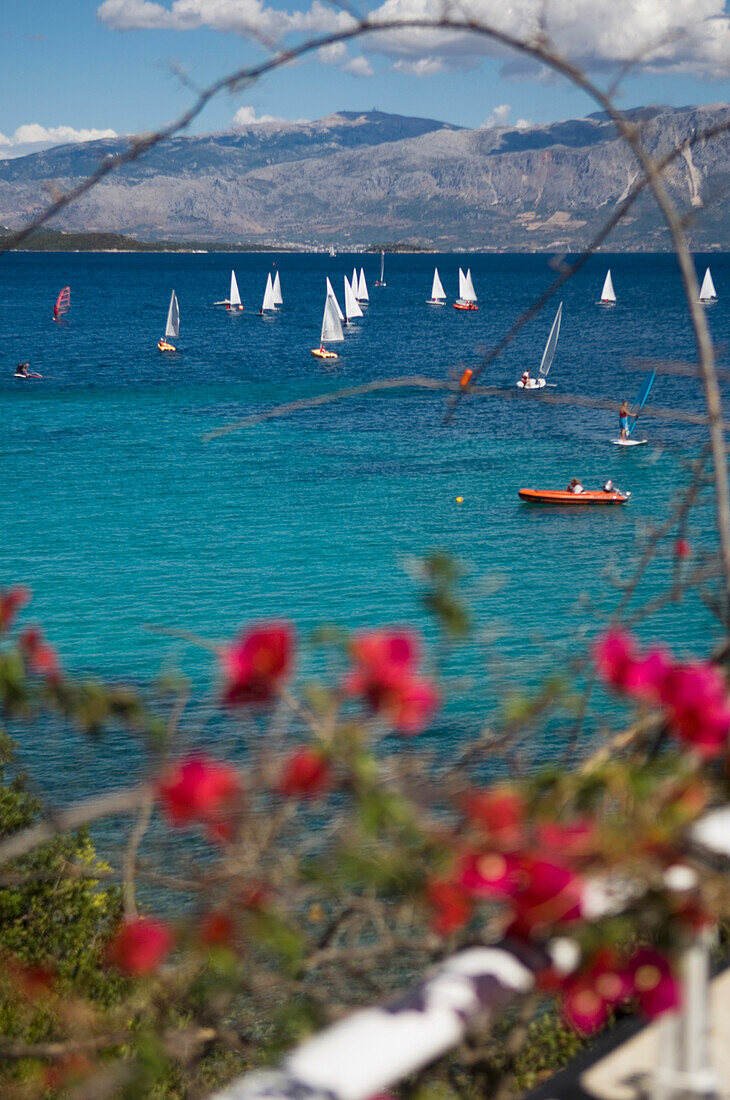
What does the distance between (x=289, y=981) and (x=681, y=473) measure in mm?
35180

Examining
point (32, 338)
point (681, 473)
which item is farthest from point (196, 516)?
point (32, 338)

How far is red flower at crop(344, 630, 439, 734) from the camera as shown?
1483 mm

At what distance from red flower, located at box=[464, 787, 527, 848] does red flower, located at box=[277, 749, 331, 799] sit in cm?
20

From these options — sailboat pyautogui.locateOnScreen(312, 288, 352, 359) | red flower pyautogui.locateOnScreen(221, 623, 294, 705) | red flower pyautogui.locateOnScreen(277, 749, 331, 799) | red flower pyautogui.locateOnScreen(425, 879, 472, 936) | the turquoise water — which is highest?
red flower pyautogui.locateOnScreen(221, 623, 294, 705)

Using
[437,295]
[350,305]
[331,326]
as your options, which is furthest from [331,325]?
[437,295]

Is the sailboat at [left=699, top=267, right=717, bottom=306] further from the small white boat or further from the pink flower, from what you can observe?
the pink flower

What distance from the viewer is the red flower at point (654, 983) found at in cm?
132

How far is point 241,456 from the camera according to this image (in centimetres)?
3959

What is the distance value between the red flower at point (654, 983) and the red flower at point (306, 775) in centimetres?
45

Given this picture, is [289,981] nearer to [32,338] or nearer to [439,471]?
[439,471]

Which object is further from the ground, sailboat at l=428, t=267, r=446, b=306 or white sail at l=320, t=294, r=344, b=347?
sailboat at l=428, t=267, r=446, b=306

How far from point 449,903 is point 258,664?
42 centimetres

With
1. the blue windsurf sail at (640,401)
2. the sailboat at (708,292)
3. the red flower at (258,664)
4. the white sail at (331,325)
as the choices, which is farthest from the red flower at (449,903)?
the sailboat at (708,292)

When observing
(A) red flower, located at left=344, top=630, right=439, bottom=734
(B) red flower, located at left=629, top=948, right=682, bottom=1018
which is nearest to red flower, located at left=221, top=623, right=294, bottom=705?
(A) red flower, located at left=344, top=630, right=439, bottom=734
